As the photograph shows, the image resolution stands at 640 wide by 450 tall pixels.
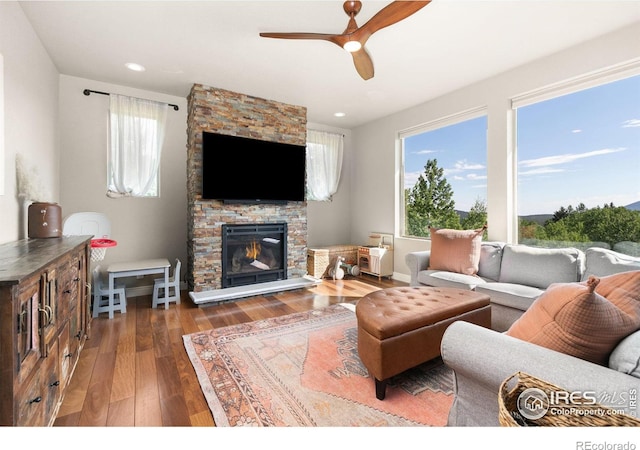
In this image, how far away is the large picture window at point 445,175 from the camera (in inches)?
146

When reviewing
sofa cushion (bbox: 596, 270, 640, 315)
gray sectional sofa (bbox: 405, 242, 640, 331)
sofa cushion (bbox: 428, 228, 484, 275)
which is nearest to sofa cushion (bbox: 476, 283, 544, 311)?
gray sectional sofa (bbox: 405, 242, 640, 331)

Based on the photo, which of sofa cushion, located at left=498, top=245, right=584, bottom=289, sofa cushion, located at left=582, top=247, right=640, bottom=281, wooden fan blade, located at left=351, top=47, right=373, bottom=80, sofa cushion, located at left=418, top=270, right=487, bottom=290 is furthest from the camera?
sofa cushion, located at left=418, top=270, right=487, bottom=290

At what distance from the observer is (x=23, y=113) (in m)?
2.21

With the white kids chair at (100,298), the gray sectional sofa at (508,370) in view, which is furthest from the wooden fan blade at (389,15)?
the white kids chair at (100,298)

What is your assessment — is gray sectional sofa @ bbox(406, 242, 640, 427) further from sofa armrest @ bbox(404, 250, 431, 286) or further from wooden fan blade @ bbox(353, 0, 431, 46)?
sofa armrest @ bbox(404, 250, 431, 286)

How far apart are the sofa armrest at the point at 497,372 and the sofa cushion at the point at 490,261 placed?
215 cm

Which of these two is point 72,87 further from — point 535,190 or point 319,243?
point 535,190

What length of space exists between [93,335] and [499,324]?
3.61 metres

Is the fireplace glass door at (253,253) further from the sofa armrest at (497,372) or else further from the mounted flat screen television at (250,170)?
the sofa armrest at (497,372)

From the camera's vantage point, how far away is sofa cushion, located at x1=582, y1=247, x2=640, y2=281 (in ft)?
6.94

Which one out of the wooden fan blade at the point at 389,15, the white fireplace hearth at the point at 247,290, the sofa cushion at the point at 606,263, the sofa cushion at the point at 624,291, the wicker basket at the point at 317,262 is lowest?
the white fireplace hearth at the point at 247,290

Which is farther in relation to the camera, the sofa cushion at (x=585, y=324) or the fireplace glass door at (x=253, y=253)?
the fireplace glass door at (x=253, y=253)

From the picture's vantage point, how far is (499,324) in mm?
2459
